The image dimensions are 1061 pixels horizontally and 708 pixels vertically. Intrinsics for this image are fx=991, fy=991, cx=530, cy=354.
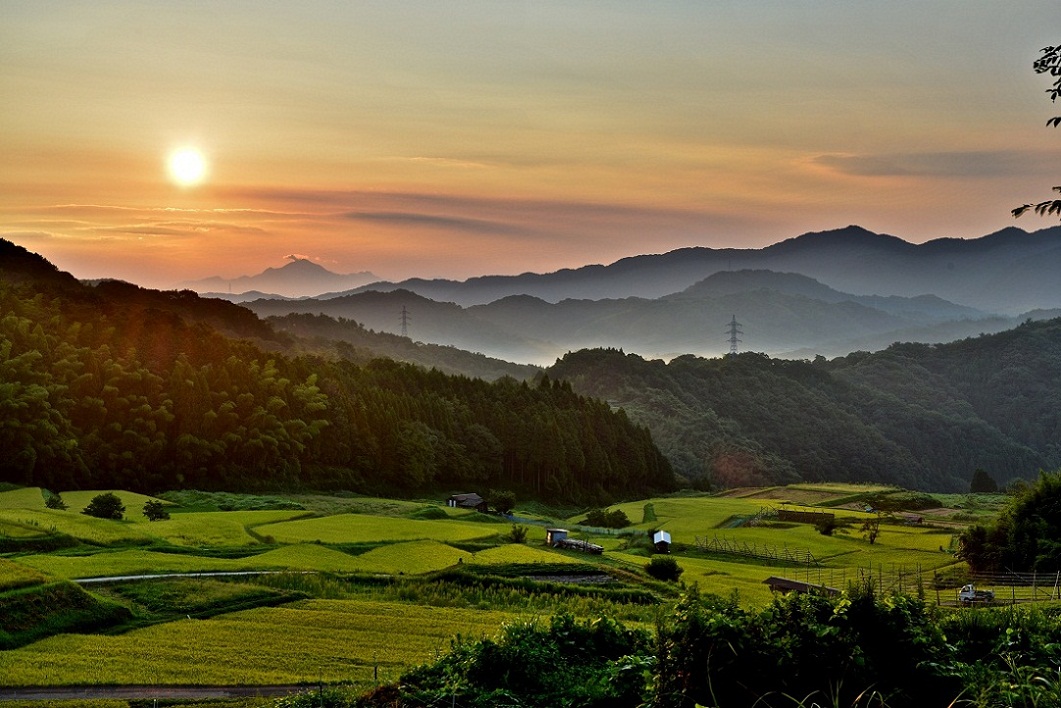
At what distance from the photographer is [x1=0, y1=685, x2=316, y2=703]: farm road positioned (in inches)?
607

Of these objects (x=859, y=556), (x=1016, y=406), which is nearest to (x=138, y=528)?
(x=859, y=556)

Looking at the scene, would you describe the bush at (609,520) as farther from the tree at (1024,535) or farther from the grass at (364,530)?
the tree at (1024,535)

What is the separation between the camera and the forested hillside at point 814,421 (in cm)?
13800

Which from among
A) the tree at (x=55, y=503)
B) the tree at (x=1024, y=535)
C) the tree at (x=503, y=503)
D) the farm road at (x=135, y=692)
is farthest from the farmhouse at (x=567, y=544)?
the farm road at (x=135, y=692)

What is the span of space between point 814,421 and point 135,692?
150775 millimetres

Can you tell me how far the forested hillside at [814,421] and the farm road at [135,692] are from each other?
11126 cm

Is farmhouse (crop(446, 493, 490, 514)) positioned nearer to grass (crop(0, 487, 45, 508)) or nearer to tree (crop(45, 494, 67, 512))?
grass (crop(0, 487, 45, 508))

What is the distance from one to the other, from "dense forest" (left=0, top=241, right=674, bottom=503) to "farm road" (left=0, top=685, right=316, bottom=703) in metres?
48.6

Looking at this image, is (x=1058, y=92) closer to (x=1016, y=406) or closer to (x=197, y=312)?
(x=197, y=312)

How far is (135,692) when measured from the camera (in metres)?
15.7

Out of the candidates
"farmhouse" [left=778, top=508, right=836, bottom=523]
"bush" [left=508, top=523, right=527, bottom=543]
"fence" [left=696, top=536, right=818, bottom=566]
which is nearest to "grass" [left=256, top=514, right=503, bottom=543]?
"bush" [left=508, top=523, right=527, bottom=543]

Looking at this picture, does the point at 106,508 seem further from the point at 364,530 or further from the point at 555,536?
the point at 555,536

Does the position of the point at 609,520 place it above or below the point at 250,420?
below

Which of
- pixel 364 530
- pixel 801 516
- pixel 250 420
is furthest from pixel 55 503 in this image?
pixel 801 516
